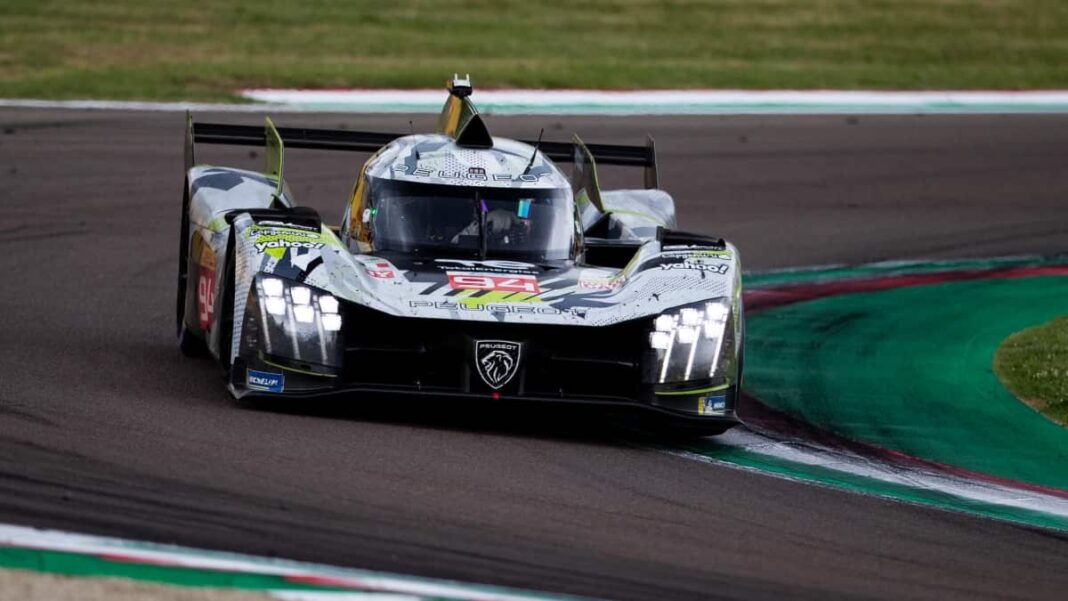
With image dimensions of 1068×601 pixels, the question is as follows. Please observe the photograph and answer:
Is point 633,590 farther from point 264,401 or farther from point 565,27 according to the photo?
point 565,27

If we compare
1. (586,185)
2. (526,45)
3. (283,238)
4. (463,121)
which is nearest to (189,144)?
(463,121)

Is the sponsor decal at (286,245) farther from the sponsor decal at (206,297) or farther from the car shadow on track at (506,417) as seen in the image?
the sponsor decal at (206,297)

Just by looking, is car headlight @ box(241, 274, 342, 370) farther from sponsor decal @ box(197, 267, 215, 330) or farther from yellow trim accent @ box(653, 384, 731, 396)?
yellow trim accent @ box(653, 384, 731, 396)

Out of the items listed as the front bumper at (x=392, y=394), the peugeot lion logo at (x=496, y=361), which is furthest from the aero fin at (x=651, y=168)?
the peugeot lion logo at (x=496, y=361)

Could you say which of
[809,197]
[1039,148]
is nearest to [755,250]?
[809,197]

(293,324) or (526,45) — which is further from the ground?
(293,324)

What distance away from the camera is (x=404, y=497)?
24.4ft

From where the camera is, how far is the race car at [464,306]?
924cm

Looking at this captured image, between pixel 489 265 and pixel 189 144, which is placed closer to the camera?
pixel 489 265

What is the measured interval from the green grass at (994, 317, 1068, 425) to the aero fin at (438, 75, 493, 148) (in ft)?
11.3

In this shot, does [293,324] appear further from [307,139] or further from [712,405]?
[307,139]

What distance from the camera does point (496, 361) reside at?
9203 millimetres

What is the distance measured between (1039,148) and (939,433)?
1317cm

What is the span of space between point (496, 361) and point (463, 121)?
9.72 feet
